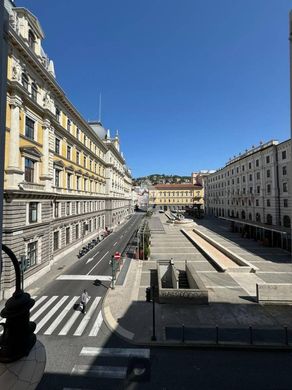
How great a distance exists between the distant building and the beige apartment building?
170 feet

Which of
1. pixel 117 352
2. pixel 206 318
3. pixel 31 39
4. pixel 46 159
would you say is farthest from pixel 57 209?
pixel 206 318

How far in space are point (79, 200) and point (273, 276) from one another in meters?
29.3

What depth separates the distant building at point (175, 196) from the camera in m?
122

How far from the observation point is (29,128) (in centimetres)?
2245

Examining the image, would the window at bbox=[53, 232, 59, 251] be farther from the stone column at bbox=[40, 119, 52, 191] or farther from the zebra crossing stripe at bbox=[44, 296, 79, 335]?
the zebra crossing stripe at bbox=[44, 296, 79, 335]

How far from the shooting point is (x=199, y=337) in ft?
41.5

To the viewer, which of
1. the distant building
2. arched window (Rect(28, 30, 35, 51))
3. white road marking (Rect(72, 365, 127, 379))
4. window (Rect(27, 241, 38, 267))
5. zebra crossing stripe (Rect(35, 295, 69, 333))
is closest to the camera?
white road marking (Rect(72, 365, 127, 379))

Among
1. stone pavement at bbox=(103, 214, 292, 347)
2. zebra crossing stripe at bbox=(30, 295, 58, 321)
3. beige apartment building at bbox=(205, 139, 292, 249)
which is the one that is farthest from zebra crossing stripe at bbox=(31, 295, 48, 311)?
beige apartment building at bbox=(205, 139, 292, 249)

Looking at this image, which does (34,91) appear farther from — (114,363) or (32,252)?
(114,363)

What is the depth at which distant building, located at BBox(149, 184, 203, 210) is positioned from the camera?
4820 inches

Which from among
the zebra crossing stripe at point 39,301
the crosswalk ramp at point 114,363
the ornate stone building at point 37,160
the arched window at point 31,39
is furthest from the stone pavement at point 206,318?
the arched window at point 31,39

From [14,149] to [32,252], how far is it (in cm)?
1015

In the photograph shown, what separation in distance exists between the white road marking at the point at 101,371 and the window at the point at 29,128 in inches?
780

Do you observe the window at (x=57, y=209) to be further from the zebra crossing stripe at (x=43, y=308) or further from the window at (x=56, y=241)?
the zebra crossing stripe at (x=43, y=308)
